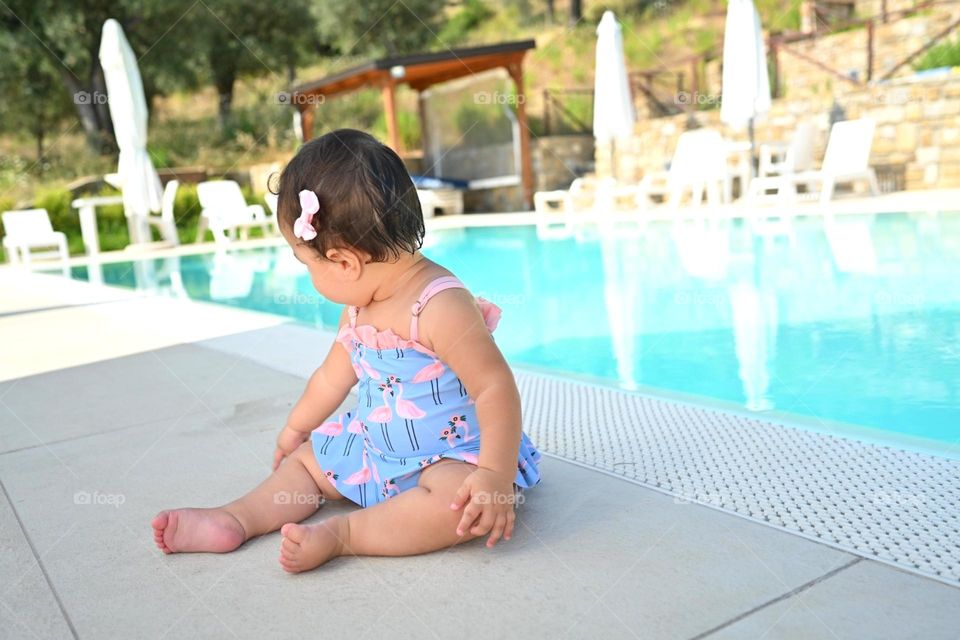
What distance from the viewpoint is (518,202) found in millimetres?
14617

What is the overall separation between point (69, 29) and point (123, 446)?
1624 centimetres

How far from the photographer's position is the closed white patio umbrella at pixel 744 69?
10859 millimetres

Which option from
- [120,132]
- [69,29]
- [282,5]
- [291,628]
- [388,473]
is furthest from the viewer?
[282,5]

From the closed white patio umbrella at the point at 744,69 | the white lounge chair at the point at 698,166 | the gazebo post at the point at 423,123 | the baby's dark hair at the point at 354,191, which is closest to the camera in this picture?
the baby's dark hair at the point at 354,191

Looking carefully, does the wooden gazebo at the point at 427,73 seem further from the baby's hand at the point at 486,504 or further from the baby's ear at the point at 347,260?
the baby's hand at the point at 486,504

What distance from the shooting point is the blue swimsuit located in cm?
157

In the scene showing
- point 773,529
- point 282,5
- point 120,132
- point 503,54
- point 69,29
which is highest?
point 282,5

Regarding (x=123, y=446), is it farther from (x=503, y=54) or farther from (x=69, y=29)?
(x=69, y=29)

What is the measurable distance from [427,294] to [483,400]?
A: 23cm

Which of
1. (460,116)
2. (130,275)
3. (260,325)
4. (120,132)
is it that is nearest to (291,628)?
(260,325)

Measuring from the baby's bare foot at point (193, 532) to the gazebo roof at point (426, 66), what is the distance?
12260 mm

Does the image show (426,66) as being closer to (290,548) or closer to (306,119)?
(306,119)

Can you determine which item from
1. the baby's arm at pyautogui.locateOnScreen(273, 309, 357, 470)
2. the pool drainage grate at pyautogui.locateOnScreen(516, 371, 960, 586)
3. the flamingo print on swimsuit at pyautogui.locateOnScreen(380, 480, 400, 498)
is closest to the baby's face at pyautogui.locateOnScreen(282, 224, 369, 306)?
the baby's arm at pyautogui.locateOnScreen(273, 309, 357, 470)

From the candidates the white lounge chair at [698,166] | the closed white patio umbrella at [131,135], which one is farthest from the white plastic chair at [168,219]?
the white lounge chair at [698,166]
